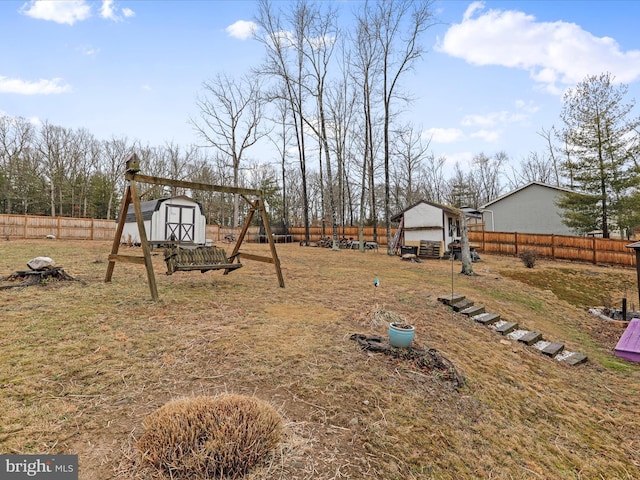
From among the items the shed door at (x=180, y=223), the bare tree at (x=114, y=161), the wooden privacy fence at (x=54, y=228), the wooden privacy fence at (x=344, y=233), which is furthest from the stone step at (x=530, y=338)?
the bare tree at (x=114, y=161)

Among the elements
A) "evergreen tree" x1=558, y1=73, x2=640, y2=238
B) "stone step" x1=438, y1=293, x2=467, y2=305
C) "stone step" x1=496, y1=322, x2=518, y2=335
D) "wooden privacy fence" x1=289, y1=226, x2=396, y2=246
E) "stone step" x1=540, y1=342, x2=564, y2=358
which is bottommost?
"stone step" x1=540, y1=342, x2=564, y2=358

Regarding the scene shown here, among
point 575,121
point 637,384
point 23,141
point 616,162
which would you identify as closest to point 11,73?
point 23,141

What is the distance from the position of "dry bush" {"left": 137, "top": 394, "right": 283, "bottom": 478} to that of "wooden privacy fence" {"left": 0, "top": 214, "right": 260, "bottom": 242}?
81.4ft

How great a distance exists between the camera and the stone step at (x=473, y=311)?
6.65 meters

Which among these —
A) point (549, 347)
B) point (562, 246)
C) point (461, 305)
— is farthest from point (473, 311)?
point (562, 246)

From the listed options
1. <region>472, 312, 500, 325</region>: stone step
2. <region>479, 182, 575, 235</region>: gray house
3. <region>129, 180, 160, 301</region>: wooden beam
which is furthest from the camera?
<region>479, 182, 575, 235</region>: gray house

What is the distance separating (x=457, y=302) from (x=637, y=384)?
305cm

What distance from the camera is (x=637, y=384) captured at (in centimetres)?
485

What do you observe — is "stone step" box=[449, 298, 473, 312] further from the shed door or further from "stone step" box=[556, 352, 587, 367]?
the shed door

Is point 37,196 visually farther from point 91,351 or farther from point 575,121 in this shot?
point 575,121

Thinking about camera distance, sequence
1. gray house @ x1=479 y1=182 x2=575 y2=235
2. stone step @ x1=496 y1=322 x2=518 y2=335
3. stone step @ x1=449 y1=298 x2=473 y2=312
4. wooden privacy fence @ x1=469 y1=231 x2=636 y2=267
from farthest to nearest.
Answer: gray house @ x1=479 y1=182 x2=575 y2=235
wooden privacy fence @ x1=469 y1=231 x2=636 y2=267
stone step @ x1=449 y1=298 x2=473 y2=312
stone step @ x1=496 y1=322 x2=518 y2=335

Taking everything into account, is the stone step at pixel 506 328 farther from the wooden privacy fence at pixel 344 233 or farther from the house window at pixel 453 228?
the wooden privacy fence at pixel 344 233

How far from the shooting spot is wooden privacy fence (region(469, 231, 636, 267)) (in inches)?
607

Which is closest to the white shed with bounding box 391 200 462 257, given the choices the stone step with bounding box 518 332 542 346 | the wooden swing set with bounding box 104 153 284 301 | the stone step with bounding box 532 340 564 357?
the stone step with bounding box 518 332 542 346
